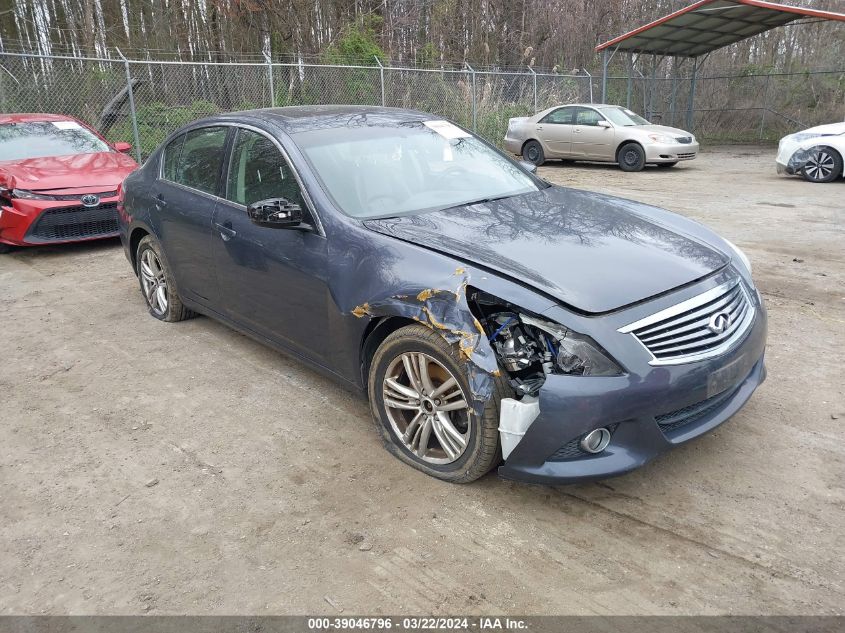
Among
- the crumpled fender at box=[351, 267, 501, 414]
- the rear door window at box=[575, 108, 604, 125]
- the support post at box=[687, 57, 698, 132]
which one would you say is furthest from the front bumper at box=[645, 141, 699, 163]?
the crumpled fender at box=[351, 267, 501, 414]

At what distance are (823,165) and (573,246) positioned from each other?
11.5 metres

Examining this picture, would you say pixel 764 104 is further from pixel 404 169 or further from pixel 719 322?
pixel 719 322

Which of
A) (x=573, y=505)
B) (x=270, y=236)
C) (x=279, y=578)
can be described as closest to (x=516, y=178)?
Result: (x=270, y=236)

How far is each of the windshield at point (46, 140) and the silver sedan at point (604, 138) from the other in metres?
10.2

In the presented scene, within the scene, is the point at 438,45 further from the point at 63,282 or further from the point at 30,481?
the point at 30,481

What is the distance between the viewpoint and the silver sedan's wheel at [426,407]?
304cm

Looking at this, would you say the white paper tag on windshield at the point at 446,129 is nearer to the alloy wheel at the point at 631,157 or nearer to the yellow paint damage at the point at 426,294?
the yellow paint damage at the point at 426,294

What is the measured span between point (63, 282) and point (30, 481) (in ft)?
13.3

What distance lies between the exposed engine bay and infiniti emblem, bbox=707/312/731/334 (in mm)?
578

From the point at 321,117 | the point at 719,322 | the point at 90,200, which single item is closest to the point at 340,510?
the point at 719,322

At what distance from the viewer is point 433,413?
123 inches

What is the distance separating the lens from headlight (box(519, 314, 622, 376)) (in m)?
2.69

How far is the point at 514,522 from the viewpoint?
2.90m

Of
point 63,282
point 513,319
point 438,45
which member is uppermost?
point 438,45
